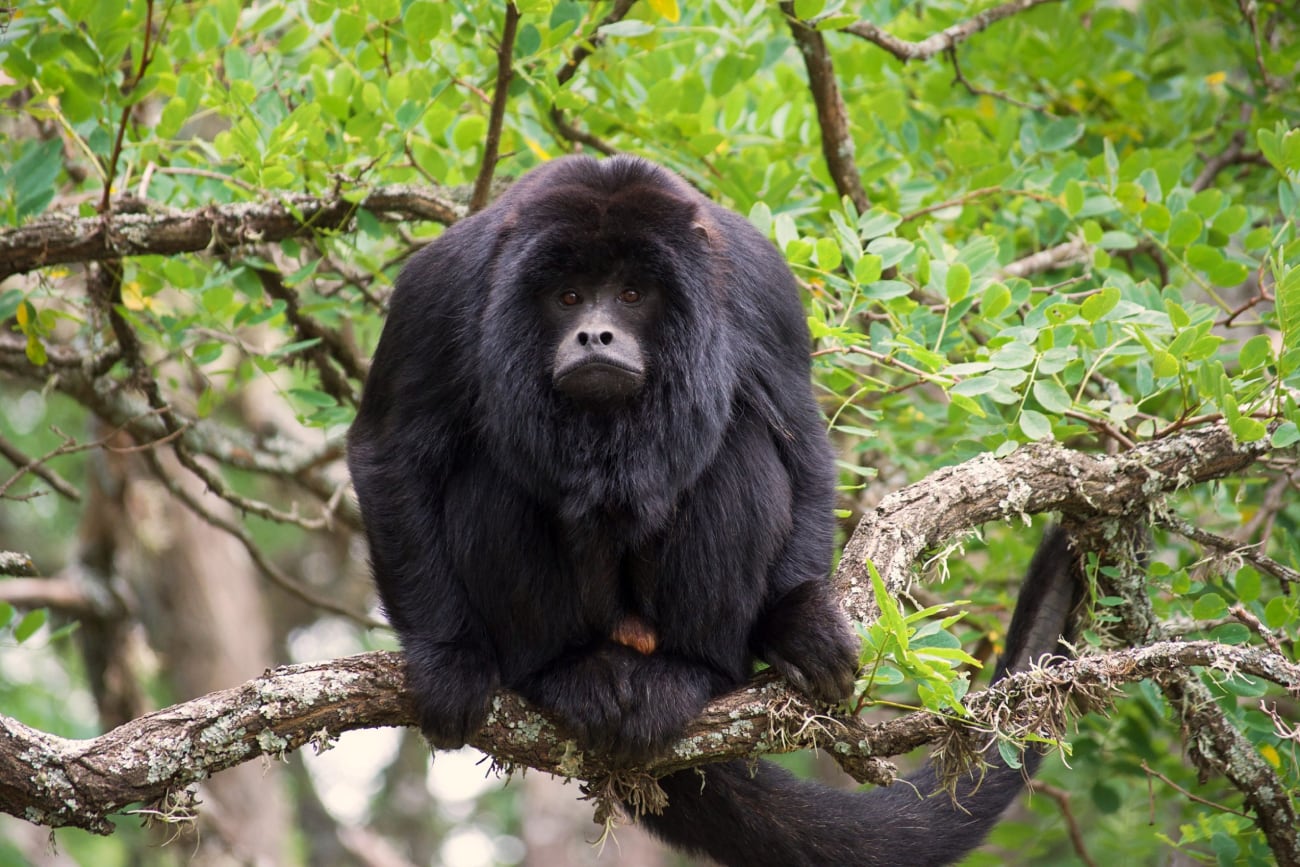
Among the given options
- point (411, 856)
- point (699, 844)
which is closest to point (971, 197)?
point (699, 844)

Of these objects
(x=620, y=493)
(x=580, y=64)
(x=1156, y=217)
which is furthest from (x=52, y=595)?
(x=1156, y=217)

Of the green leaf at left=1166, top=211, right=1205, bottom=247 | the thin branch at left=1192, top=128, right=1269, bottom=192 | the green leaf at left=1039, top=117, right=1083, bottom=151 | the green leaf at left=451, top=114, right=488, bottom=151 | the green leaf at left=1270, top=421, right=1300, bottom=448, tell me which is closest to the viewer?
the green leaf at left=1270, top=421, right=1300, bottom=448

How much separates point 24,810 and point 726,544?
5.57 ft

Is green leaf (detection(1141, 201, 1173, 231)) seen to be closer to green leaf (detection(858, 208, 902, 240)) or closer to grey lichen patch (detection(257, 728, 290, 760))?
green leaf (detection(858, 208, 902, 240))

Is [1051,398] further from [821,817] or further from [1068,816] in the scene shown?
[1068,816]

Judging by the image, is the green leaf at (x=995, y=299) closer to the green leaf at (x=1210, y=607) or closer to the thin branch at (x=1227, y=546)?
the thin branch at (x=1227, y=546)

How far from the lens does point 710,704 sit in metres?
2.88

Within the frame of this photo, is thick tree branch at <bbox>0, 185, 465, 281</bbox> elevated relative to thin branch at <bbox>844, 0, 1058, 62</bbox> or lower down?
lower down

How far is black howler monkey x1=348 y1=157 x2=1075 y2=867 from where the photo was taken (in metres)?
3.05

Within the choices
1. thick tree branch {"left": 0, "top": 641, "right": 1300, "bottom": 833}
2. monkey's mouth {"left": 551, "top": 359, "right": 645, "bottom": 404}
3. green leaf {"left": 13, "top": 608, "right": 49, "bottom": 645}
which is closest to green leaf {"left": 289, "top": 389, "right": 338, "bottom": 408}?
green leaf {"left": 13, "top": 608, "right": 49, "bottom": 645}

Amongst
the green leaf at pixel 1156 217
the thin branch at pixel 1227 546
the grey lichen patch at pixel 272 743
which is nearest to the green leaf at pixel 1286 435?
the thin branch at pixel 1227 546

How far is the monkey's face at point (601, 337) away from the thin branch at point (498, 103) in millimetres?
697

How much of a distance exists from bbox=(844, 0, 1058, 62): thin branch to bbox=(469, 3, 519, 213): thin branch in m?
1.07

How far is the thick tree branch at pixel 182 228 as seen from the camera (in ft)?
12.0
